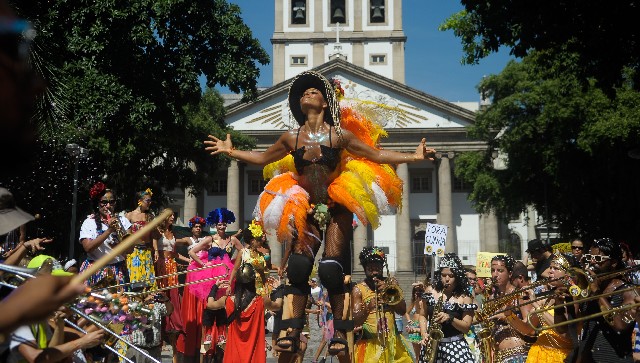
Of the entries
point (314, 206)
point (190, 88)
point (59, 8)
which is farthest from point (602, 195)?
point (314, 206)

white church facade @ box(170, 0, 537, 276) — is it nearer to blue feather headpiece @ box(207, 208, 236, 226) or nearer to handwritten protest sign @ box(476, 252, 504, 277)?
handwritten protest sign @ box(476, 252, 504, 277)

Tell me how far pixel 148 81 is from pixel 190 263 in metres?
10.3

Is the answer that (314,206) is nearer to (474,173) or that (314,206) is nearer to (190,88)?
(190,88)

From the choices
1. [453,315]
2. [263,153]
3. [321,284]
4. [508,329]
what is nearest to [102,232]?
[263,153]

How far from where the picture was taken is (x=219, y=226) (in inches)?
444

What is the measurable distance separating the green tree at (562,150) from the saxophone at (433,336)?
1594cm

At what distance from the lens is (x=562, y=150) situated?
3522 centimetres

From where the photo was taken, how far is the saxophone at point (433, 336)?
8.29m

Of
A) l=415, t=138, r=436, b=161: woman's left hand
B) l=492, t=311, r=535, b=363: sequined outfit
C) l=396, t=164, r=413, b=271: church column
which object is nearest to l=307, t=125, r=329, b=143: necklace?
l=415, t=138, r=436, b=161: woman's left hand

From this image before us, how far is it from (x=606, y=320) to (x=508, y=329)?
295cm

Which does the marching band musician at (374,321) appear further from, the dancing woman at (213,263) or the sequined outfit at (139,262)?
the sequined outfit at (139,262)

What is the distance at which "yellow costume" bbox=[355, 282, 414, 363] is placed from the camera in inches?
375

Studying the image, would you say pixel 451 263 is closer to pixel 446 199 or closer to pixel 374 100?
pixel 374 100

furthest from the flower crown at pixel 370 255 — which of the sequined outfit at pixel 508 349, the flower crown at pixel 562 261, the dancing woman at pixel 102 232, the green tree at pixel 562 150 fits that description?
the green tree at pixel 562 150
